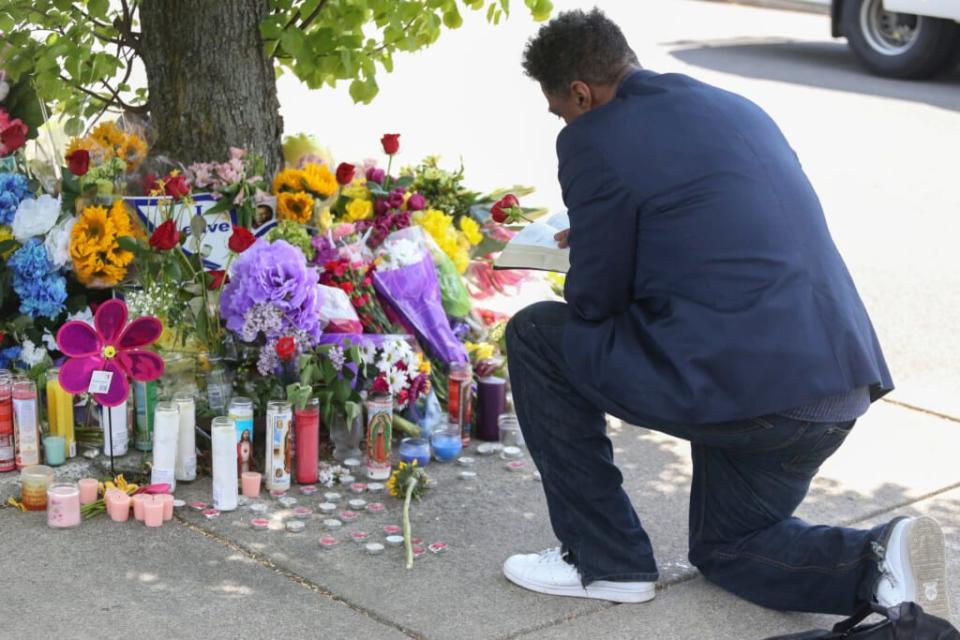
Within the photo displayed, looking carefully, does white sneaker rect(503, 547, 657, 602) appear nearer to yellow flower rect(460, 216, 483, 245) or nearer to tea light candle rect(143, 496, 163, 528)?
tea light candle rect(143, 496, 163, 528)

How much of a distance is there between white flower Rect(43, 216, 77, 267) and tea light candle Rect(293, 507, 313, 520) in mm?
1113

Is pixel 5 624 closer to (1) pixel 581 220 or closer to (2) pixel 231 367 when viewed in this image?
(2) pixel 231 367

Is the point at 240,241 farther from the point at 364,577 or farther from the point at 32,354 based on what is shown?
the point at 364,577

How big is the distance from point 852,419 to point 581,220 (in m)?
0.78

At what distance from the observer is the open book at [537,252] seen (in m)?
3.53

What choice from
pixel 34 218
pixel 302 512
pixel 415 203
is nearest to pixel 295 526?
pixel 302 512

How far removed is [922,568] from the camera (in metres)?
3.09

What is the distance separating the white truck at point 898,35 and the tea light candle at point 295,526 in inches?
339

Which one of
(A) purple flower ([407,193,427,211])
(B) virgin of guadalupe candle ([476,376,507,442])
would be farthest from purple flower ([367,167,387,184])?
(B) virgin of guadalupe candle ([476,376,507,442])

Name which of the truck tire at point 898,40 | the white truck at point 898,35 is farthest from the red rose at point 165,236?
the truck tire at point 898,40

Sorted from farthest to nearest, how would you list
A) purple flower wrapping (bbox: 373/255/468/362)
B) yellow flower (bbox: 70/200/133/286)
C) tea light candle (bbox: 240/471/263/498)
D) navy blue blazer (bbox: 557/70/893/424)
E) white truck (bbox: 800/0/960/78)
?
white truck (bbox: 800/0/960/78) < purple flower wrapping (bbox: 373/255/468/362) < yellow flower (bbox: 70/200/133/286) < tea light candle (bbox: 240/471/263/498) < navy blue blazer (bbox: 557/70/893/424)

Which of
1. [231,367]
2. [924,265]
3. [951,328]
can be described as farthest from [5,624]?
[924,265]

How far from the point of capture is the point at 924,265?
22.5 ft

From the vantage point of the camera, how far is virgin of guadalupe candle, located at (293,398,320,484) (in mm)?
4023
